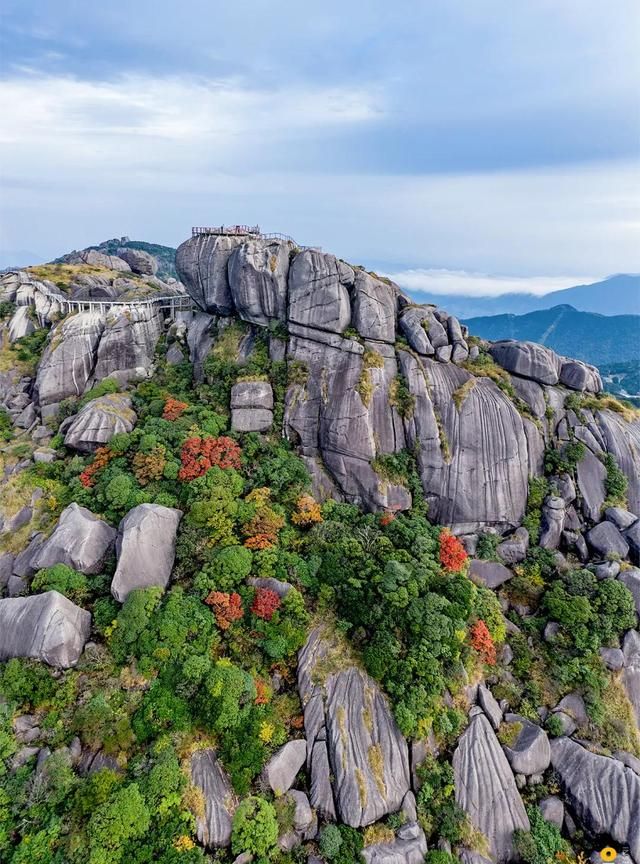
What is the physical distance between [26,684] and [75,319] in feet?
105

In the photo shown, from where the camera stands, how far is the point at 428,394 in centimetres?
3400

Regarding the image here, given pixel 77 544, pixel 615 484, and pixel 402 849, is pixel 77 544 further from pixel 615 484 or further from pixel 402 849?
pixel 615 484

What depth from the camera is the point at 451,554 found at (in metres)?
27.9

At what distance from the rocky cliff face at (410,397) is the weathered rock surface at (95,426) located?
12.9 metres

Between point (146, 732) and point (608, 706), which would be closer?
point (146, 732)

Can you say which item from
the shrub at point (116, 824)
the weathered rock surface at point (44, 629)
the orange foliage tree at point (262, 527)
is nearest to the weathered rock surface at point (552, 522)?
the orange foliage tree at point (262, 527)

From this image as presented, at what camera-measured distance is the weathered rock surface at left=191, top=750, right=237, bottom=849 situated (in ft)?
61.1

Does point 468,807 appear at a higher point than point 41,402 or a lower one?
lower

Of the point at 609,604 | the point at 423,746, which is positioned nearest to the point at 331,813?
the point at 423,746

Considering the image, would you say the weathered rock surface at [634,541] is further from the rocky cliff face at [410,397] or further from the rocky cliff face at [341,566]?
the rocky cliff face at [410,397]

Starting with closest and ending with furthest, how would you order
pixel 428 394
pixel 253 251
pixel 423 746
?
1. pixel 423 746
2. pixel 428 394
3. pixel 253 251

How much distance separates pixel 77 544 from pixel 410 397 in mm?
24581

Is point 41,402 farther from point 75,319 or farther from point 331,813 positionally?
point 331,813

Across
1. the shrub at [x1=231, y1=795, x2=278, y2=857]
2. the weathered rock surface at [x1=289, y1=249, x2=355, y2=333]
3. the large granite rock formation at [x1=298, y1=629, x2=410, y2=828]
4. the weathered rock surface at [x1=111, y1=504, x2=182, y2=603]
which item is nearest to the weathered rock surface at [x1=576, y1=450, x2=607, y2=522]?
the large granite rock formation at [x1=298, y1=629, x2=410, y2=828]
